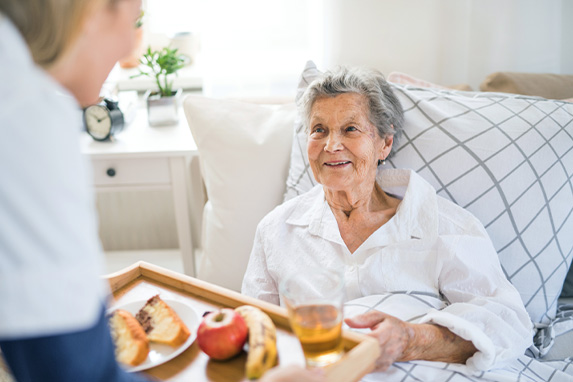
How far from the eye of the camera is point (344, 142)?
56.2 inches

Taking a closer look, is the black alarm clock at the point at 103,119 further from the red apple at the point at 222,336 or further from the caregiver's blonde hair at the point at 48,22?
the caregiver's blonde hair at the point at 48,22

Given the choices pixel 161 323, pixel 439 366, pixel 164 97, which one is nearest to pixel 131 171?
pixel 164 97

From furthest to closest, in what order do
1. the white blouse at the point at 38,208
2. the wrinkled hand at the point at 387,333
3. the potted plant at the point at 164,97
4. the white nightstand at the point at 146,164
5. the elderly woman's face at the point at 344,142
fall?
the potted plant at the point at 164,97 < the white nightstand at the point at 146,164 < the elderly woman's face at the point at 344,142 < the wrinkled hand at the point at 387,333 < the white blouse at the point at 38,208

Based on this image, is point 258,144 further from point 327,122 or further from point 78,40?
point 78,40

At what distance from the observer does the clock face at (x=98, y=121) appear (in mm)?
2088

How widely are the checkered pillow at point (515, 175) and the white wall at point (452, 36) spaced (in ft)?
2.08

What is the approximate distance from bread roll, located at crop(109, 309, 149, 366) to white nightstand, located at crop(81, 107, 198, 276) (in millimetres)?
1136

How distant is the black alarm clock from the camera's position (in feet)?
6.84

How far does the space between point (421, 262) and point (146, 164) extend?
113 centimetres

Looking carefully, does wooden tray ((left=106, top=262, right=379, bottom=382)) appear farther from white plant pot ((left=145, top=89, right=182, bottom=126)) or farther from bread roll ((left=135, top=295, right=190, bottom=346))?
white plant pot ((left=145, top=89, right=182, bottom=126))

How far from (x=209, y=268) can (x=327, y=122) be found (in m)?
0.68

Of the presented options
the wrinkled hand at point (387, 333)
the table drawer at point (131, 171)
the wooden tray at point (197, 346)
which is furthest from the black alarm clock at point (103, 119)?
the wrinkled hand at point (387, 333)

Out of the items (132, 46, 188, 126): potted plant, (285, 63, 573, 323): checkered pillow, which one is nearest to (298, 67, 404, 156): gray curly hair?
(285, 63, 573, 323): checkered pillow

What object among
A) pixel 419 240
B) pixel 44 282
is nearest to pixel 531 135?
pixel 419 240
